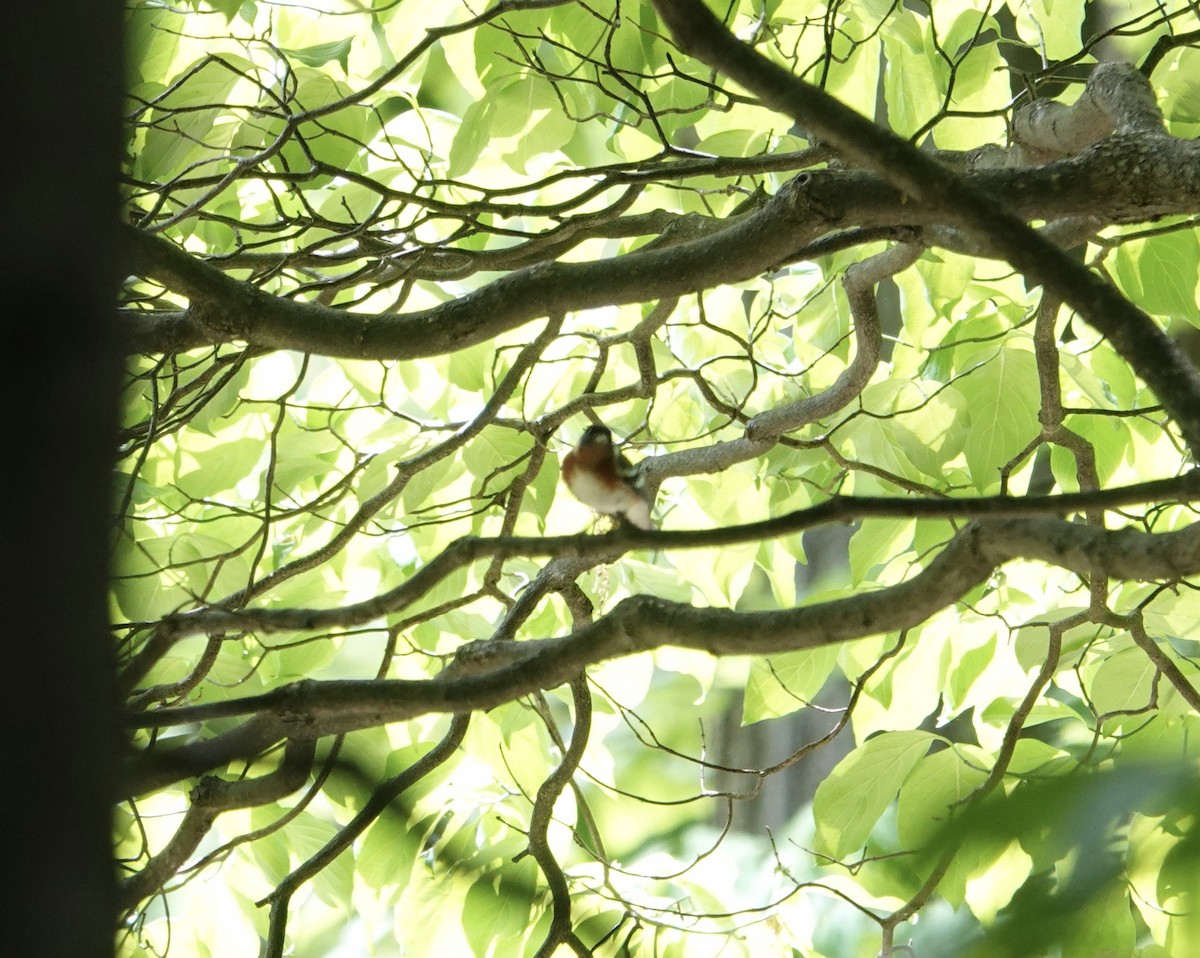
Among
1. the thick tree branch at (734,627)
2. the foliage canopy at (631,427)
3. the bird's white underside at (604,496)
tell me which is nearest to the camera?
the thick tree branch at (734,627)

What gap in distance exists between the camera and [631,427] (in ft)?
10.2

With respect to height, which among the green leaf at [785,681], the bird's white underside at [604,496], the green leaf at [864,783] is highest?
the bird's white underside at [604,496]

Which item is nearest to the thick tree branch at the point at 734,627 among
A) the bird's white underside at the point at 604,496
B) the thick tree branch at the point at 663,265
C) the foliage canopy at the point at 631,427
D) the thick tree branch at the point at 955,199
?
the foliage canopy at the point at 631,427

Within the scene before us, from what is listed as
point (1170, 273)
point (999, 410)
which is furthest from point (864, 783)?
point (1170, 273)

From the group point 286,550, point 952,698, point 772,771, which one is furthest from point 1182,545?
point 286,550

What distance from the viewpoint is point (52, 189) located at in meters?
0.36

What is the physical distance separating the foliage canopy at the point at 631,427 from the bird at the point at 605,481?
0.08 meters

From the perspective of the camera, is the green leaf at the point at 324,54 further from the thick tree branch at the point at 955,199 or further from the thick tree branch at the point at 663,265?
the thick tree branch at the point at 955,199

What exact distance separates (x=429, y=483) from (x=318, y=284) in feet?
1.87

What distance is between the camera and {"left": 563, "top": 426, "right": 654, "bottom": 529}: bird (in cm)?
246

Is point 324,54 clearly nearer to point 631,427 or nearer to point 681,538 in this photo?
point 631,427

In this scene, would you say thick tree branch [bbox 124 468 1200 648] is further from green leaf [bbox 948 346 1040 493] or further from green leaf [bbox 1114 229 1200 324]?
green leaf [bbox 1114 229 1200 324]

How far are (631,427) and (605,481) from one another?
69 cm

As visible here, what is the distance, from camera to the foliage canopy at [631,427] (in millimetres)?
1276
